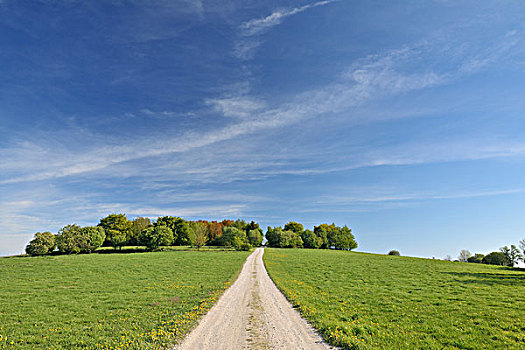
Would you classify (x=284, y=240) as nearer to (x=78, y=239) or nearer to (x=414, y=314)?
(x=78, y=239)

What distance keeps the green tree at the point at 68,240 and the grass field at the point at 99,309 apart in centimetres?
4071

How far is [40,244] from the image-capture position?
225 feet

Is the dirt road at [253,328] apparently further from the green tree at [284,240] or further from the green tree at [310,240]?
the green tree at [310,240]

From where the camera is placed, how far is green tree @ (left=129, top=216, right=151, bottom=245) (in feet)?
354

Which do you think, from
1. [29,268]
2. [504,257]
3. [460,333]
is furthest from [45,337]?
[504,257]

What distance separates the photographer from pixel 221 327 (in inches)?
593

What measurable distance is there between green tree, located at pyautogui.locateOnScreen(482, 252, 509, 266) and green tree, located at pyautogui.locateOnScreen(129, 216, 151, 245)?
11916 cm

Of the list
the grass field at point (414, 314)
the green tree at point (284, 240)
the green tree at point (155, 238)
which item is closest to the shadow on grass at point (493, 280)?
the grass field at point (414, 314)

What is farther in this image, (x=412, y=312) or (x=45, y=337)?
(x=412, y=312)

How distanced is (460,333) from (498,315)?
5.32m

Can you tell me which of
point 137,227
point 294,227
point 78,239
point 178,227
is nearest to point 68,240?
point 78,239

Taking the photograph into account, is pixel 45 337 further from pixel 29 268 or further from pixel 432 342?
pixel 29 268

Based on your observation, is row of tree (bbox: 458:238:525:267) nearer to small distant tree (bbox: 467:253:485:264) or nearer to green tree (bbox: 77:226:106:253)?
small distant tree (bbox: 467:253:485:264)

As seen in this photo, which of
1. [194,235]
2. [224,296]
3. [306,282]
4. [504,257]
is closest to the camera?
[224,296]
